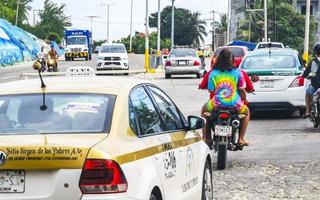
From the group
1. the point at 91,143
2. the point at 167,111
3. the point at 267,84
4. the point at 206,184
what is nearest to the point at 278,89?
the point at 267,84

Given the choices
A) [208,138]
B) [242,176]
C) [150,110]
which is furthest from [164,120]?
[208,138]

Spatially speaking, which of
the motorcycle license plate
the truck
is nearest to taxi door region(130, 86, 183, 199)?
the motorcycle license plate

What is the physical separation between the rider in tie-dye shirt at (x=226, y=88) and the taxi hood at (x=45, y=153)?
619 centimetres

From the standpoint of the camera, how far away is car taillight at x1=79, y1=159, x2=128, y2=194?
532 centimetres

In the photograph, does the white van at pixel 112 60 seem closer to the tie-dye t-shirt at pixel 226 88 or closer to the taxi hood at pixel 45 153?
the tie-dye t-shirt at pixel 226 88

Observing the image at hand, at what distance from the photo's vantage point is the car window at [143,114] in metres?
6.18

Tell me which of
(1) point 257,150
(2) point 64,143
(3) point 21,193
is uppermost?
(2) point 64,143

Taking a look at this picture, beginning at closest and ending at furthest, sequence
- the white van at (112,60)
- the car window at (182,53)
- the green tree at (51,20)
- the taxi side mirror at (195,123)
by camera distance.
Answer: the taxi side mirror at (195,123), the car window at (182,53), the white van at (112,60), the green tree at (51,20)

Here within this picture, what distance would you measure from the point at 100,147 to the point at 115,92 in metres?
0.88

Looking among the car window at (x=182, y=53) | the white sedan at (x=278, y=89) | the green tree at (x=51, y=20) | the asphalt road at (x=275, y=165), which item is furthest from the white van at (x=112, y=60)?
the green tree at (x=51, y=20)

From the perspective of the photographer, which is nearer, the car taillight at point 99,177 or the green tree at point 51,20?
the car taillight at point 99,177

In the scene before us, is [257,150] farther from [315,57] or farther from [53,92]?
[53,92]

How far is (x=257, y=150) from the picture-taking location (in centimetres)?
1356

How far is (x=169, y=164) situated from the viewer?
656 centimetres
